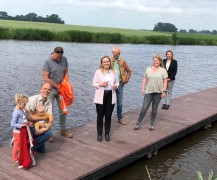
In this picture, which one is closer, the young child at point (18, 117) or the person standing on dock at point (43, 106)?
the young child at point (18, 117)

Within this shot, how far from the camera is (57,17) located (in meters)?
142

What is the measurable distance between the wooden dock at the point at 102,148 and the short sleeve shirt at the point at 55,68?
143cm

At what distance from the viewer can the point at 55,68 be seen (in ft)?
23.6

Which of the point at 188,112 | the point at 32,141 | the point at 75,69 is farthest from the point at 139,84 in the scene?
the point at 32,141

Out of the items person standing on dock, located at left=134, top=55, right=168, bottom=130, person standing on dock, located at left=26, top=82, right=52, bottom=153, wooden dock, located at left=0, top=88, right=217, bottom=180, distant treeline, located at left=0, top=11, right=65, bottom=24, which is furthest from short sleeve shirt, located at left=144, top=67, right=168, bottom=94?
distant treeline, located at left=0, top=11, right=65, bottom=24

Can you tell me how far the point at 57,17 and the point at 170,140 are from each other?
138300 mm

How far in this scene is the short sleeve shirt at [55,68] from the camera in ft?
23.4

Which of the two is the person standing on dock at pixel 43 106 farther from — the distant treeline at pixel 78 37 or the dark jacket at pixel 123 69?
Result: the distant treeline at pixel 78 37

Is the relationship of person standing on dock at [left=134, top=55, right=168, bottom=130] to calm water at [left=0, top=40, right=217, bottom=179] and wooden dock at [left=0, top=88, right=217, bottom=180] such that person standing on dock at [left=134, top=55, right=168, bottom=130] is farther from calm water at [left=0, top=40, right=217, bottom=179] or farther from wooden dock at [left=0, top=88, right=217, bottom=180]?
calm water at [left=0, top=40, right=217, bottom=179]

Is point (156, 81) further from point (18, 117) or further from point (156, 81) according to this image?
point (18, 117)

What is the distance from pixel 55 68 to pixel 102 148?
1.99m

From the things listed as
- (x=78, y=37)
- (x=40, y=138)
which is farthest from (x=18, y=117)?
(x=78, y=37)

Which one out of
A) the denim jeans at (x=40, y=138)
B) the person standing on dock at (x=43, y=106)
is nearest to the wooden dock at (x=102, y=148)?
the denim jeans at (x=40, y=138)

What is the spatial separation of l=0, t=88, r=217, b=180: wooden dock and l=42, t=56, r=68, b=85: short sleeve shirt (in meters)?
1.43
